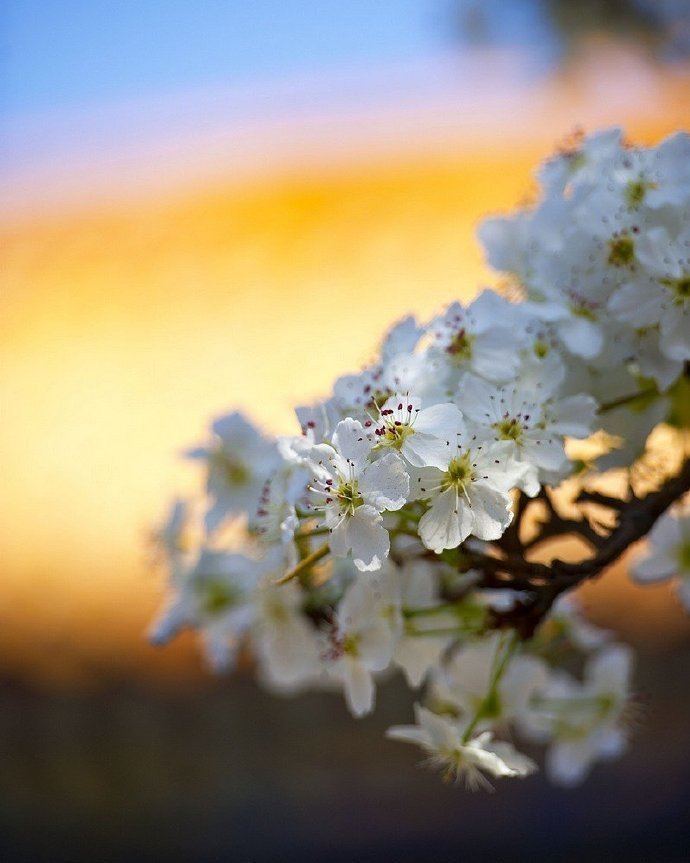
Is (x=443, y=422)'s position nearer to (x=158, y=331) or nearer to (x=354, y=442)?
(x=354, y=442)

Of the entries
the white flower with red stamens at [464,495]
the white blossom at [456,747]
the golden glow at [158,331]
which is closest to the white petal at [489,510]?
the white flower with red stamens at [464,495]

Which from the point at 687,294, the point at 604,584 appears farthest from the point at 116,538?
the point at 687,294

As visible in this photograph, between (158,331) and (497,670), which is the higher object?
(158,331)

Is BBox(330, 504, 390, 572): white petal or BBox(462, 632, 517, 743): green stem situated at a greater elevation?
BBox(330, 504, 390, 572): white petal

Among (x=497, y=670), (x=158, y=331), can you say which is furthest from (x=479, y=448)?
(x=158, y=331)

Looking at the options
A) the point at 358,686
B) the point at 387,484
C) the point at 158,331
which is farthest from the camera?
the point at 158,331

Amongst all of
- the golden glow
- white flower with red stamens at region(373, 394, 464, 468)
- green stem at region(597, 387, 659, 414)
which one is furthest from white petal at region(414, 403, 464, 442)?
the golden glow

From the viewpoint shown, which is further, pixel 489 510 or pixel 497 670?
pixel 497 670

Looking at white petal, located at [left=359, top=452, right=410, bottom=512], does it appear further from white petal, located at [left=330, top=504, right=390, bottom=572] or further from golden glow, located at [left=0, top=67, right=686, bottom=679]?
golden glow, located at [left=0, top=67, right=686, bottom=679]

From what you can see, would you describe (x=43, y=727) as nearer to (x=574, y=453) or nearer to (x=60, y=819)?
(x=60, y=819)
